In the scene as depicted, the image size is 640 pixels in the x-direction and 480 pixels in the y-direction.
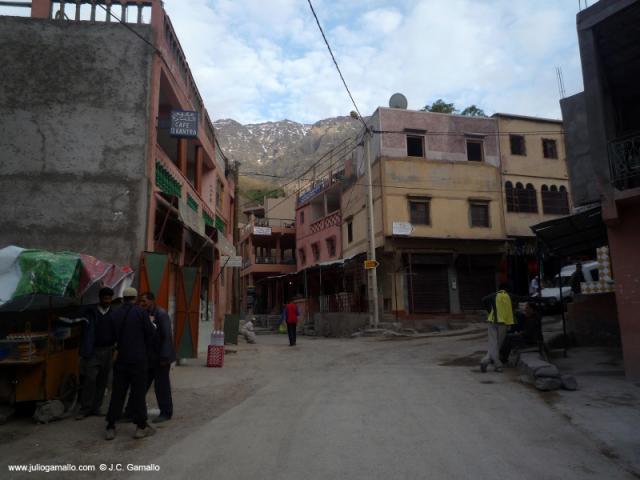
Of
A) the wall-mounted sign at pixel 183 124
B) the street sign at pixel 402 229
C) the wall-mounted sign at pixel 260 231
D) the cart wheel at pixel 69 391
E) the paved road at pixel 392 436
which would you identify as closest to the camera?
the paved road at pixel 392 436

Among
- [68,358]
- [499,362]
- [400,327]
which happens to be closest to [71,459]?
[68,358]

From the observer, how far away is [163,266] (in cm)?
1009

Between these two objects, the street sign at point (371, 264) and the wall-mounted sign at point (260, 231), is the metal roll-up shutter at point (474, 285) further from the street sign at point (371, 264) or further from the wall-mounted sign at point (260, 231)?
the wall-mounted sign at point (260, 231)

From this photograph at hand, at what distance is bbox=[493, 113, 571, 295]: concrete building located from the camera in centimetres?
2625

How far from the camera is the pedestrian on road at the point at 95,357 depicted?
700 centimetres

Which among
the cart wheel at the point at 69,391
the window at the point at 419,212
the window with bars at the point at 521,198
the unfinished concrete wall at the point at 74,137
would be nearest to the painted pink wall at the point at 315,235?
the window at the point at 419,212

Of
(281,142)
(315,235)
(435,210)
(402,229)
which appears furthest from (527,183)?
(281,142)

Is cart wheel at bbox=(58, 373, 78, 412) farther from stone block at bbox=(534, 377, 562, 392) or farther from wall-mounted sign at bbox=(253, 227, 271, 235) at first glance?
wall-mounted sign at bbox=(253, 227, 271, 235)

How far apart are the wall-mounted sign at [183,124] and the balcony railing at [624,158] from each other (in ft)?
28.1

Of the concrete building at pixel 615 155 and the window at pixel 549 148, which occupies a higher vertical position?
the window at pixel 549 148

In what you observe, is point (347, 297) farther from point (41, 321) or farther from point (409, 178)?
point (41, 321)

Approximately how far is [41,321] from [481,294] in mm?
21735

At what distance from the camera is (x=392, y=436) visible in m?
5.58

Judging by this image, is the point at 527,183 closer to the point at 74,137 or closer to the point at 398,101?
the point at 398,101
